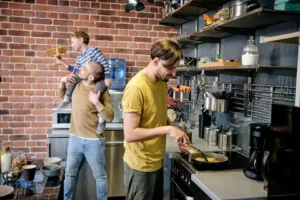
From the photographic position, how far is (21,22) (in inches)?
142

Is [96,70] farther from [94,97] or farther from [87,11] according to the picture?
[87,11]

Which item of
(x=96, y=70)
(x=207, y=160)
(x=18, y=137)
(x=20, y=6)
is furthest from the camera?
(x=18, y=137)

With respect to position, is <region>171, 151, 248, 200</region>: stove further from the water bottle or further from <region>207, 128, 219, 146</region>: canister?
the water bottle

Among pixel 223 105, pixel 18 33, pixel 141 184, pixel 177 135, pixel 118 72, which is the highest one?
pixel 18 33

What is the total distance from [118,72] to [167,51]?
2162 mm

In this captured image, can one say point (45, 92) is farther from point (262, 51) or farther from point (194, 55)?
point (262, 51)

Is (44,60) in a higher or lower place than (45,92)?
higher

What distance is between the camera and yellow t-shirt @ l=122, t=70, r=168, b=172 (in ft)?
5.72

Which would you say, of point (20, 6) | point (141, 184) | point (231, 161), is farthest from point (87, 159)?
point (20, 6)

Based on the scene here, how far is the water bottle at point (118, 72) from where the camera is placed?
3.81m

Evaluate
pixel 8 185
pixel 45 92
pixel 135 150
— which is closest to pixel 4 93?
pixel 45 92

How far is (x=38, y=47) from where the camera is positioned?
3.69 metres

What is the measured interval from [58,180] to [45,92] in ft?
6.94

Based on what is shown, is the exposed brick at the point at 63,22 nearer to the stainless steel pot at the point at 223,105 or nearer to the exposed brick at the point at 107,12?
the exposed brick at the point at 107,12
